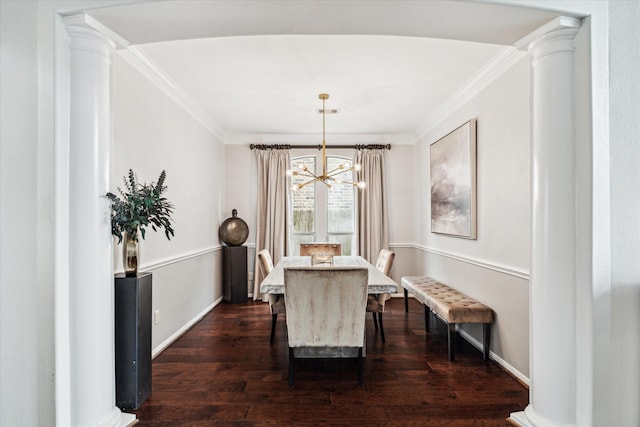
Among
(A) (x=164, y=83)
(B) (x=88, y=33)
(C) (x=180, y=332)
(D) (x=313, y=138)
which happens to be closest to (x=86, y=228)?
(B) (x=88, y=33)

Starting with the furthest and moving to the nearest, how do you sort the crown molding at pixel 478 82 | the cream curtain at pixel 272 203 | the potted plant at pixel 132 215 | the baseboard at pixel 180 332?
the cream curtain at pixel 272 203 < the baseboard at pixel 180 332 < the crown molding at pixel 478 82 < the potted plant at pixel 132 215

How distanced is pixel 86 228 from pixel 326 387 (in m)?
1.92

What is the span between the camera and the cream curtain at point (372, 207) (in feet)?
19.1

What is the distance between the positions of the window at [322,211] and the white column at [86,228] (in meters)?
4.07

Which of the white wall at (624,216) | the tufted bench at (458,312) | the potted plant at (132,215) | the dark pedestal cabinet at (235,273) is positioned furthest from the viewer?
the dark pedestal cabinet at (235,273)

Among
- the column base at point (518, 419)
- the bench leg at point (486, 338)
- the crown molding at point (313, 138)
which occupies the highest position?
the crown molding at point (313, 138)

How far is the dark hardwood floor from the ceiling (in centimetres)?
231

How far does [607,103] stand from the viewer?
190 centimetres

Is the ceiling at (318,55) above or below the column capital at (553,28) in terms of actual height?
above

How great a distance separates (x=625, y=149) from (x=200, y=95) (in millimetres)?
3705

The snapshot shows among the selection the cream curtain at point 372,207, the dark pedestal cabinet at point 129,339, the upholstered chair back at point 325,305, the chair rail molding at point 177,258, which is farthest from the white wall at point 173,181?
the cream curtain at point 372,207

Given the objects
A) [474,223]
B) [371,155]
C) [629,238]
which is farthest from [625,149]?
[371,155]

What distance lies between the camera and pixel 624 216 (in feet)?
6.28

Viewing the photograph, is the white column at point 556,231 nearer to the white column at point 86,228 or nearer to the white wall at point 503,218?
the white wall at point 503,218
